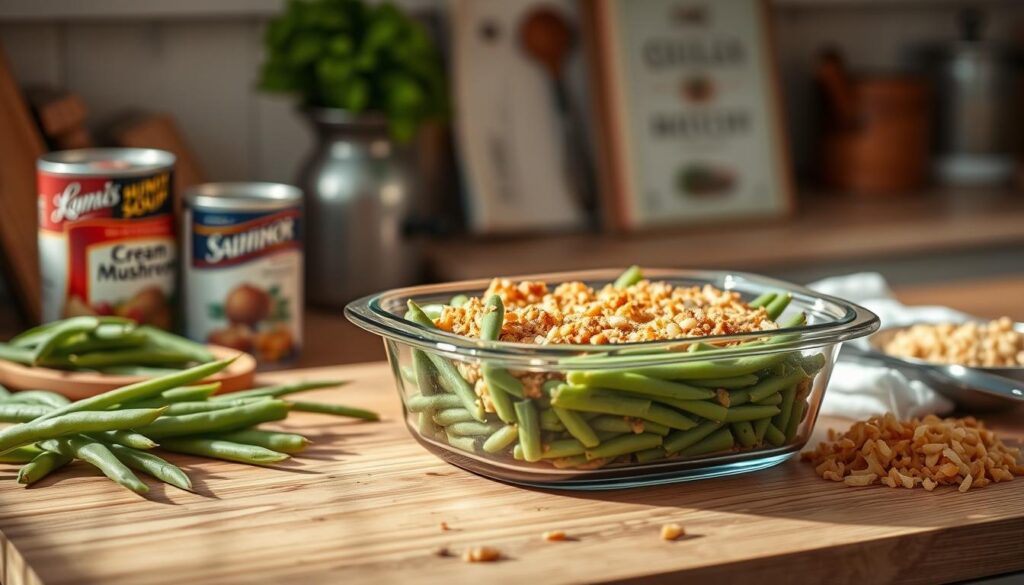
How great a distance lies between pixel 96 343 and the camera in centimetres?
141

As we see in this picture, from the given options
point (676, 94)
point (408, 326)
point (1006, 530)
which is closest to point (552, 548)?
point (408, 326)

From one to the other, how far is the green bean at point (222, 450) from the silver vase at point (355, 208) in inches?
33.8

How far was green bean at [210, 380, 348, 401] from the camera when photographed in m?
1.32

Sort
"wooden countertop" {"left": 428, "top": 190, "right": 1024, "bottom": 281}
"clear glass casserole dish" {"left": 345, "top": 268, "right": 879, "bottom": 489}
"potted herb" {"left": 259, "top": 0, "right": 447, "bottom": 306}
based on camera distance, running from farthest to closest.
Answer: "wooden countertop" {"left": 428, "top": 190, "right": 1024, "bottom": 281} < "potted herb" {"left": 259, "top": 0, "right": 447, "bottom": 306} < "clear glass casserole dish" {"left": 345, "top": 268, "right": 879, "bottom": 489}

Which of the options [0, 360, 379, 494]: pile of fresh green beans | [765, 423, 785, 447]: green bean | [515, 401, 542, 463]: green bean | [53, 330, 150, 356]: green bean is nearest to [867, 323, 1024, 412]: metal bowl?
[765, 423, 785, 447]: green bean

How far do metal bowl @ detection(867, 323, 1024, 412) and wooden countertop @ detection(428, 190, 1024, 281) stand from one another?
938 millimetres

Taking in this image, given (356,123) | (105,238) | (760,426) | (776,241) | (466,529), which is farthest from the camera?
(776,241)

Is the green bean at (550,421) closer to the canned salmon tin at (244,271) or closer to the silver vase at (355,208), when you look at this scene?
the canned salmon tin at (244,271)

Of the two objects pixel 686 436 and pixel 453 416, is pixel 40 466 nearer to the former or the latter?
pixel 453 416

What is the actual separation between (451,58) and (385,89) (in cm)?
47

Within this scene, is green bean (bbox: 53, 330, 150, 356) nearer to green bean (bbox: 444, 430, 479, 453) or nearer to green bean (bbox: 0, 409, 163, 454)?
green bean (bbox: 0, 409, 163, 454)

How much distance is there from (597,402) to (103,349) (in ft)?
2.12

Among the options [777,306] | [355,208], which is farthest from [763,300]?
[355,208]

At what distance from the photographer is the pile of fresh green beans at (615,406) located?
3.47 feet
